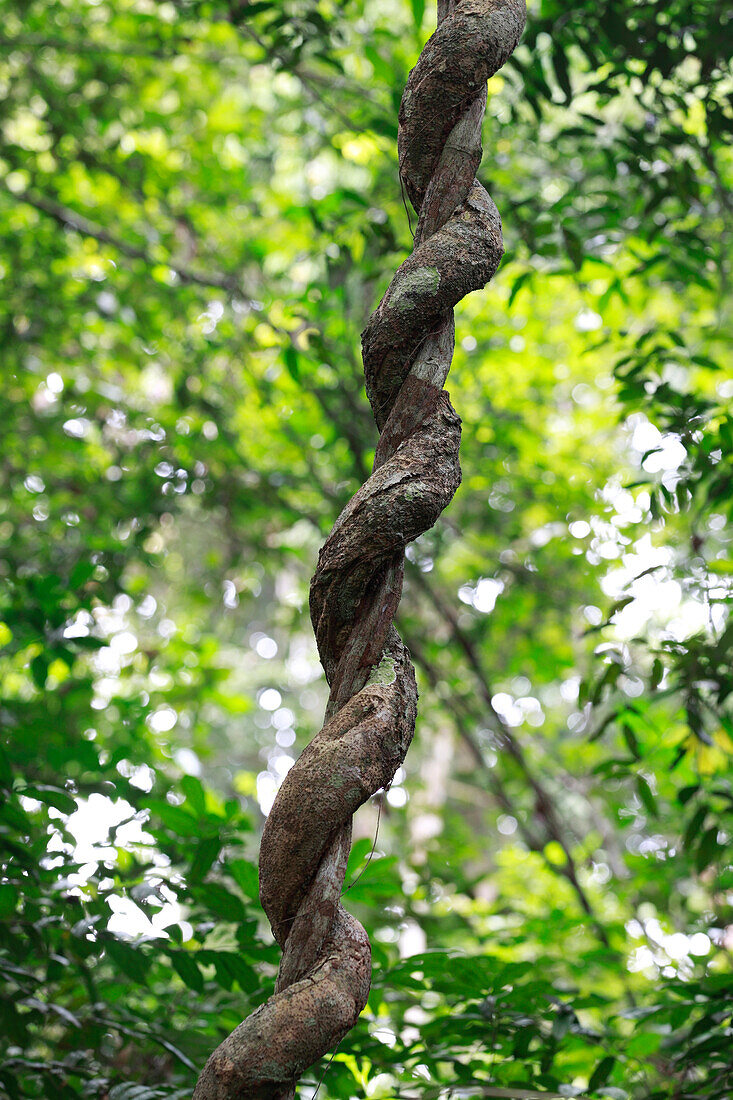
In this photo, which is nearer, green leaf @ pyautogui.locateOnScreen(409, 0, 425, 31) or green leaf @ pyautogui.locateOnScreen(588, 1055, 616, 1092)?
green leaf @ pyautogui.locateOnScreen(588, 1055, 616, 1092)

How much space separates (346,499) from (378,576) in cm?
184

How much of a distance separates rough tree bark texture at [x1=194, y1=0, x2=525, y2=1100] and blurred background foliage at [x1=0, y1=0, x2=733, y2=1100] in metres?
0.53

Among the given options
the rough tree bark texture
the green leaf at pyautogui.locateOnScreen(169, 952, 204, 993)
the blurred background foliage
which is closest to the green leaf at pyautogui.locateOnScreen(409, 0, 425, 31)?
the blurred background foliage

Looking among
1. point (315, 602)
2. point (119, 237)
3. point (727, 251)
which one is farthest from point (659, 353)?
point (119, 237)

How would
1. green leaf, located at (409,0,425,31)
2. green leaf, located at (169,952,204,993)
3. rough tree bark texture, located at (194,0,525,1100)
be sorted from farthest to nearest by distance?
1. green leaf, located at (409,0,425,31)
2. green leaf, located at (169,952,204,993)
3. rough tree bark texture, located at (194,0,525,1100)

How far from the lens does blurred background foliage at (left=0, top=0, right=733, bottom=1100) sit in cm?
115

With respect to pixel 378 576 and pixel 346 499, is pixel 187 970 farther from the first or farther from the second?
pixel 346 499

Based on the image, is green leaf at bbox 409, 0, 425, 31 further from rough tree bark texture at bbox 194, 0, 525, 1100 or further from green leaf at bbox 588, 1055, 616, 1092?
green leaf at bbox 588, 1055, 616, 1092

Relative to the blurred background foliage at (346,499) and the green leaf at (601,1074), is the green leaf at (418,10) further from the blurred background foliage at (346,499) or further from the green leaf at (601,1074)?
the green leaf at (601,1074)

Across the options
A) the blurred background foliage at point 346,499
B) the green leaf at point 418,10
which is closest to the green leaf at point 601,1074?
the blurred background foliage at point 346,499

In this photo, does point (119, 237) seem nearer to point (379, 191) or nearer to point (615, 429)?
point (379, 191)

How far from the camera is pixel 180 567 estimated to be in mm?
5418

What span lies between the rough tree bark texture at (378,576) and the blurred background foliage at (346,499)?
53cm

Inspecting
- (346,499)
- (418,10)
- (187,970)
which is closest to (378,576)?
(187,970)
